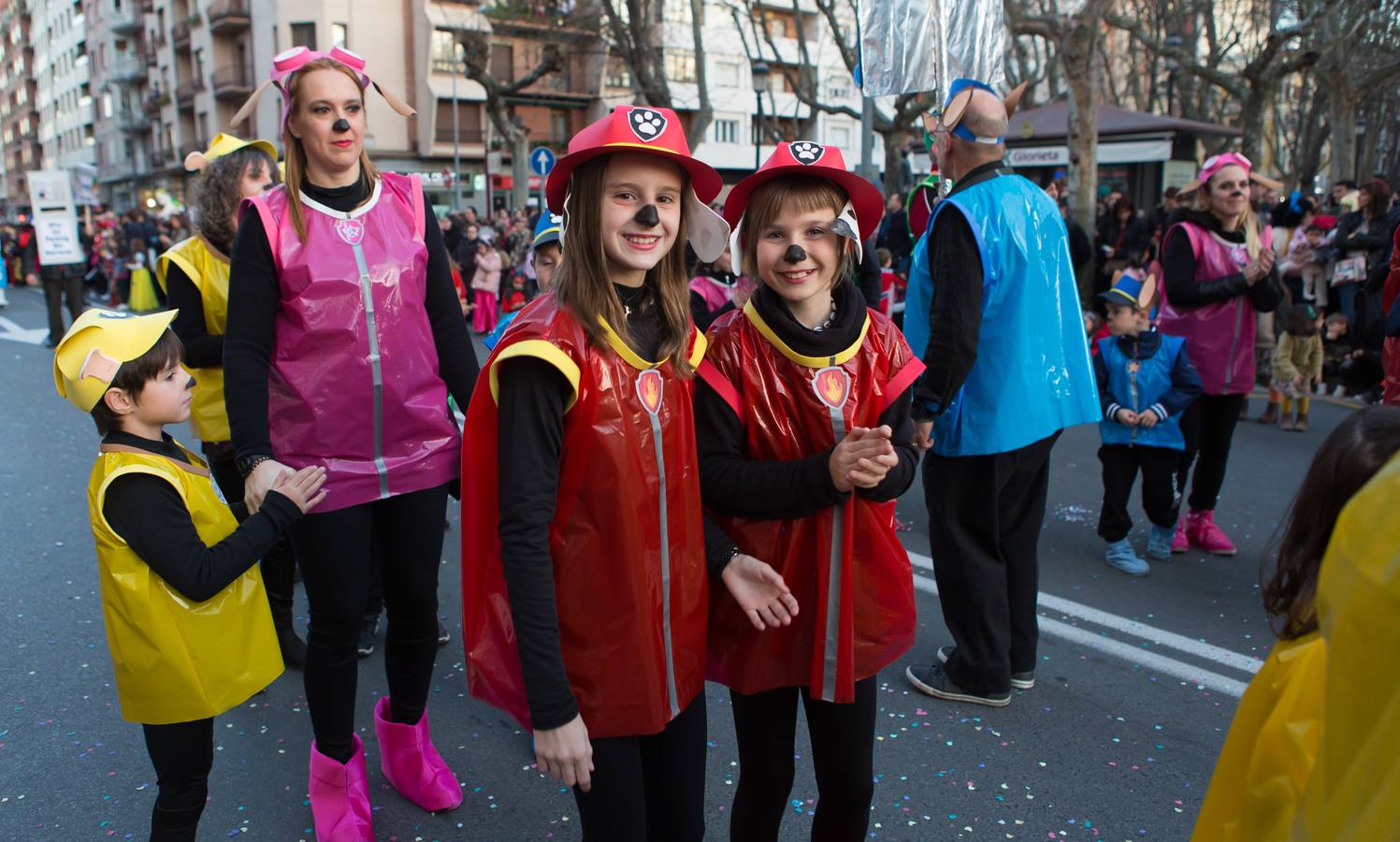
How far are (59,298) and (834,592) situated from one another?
14.3 meters

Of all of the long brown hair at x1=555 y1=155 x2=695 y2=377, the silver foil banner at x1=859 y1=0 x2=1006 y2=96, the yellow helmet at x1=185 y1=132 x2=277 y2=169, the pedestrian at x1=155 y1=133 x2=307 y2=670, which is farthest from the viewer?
the silver foil banner at x1=859 y1=0 x2=1006 y2=96

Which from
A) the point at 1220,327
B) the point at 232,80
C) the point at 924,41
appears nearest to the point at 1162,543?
the point at 1220,327

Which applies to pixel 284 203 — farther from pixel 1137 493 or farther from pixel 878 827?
pixel 1137 493

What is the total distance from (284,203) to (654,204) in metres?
1.11

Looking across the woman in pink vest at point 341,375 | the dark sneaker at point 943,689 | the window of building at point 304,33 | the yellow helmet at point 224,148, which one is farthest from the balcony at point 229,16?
the dark sneaker at point 943,689

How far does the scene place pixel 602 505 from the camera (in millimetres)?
1900

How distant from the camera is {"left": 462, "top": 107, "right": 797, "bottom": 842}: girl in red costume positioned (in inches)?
71.7

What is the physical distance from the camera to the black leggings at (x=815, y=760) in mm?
2217

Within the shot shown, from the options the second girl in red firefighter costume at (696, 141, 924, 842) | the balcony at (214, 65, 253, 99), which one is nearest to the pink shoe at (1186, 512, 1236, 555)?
the second girl in red firefighter costume at (696, 141, 924, 842)

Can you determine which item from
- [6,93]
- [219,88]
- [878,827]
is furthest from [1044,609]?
[6,93]

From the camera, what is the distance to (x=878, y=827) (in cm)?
290

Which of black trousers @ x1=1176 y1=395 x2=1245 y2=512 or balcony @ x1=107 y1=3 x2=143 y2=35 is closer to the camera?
black trousers @ x1=1176 y1=395 x2=1245 y2=512

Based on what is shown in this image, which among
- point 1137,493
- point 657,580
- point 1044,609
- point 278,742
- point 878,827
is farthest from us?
point 1137,493

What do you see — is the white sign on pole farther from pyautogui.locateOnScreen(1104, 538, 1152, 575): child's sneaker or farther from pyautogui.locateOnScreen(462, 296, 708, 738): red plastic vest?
pyautogui.locateOnScreen(462, 296, 708, 738): red plastic vest
